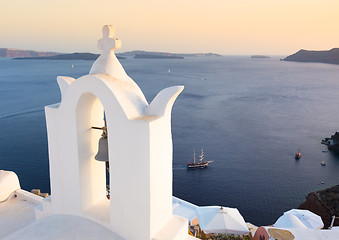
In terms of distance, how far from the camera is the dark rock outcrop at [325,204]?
22750mm

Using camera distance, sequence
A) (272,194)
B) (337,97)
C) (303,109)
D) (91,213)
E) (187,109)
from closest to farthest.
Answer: (91,213) < (272,194) < (187,109) < (303,109) < (337,97)

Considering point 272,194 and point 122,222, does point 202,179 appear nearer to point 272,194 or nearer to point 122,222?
point 272,194

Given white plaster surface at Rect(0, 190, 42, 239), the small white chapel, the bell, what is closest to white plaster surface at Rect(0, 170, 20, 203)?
white plaster surface at Rect(0, 190, 42, 239)

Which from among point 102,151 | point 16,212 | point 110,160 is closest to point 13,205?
point 16,212

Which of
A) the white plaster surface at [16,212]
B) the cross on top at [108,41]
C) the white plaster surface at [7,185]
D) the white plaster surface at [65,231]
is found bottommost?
the white plaster surface at [16,212]

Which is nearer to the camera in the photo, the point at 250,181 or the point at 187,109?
the point at 250,181

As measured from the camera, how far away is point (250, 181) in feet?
108

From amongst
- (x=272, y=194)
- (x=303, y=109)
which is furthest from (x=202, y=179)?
(x=303, y=109)

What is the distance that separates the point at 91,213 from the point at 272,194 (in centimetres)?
3012

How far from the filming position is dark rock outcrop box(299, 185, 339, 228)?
22750 millimetres

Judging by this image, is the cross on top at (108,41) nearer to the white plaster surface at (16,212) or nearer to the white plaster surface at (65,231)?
the white plaster surface at (65,231)

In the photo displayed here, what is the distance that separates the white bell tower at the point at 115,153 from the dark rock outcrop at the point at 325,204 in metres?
23.5

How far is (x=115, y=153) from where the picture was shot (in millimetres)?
4145

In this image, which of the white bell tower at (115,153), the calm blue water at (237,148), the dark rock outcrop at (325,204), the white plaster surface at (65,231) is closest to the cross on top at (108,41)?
the white bell tower at (115,153)
